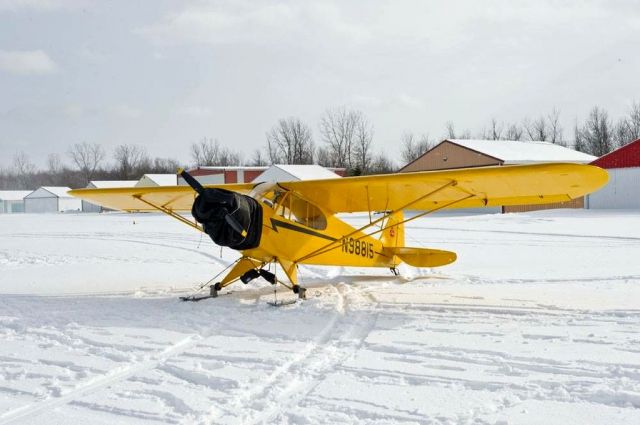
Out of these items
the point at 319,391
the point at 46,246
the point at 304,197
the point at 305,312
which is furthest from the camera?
the point at 46,246

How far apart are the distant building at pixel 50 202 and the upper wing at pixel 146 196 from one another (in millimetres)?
78119

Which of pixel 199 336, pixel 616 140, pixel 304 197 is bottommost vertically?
pixel 199 336

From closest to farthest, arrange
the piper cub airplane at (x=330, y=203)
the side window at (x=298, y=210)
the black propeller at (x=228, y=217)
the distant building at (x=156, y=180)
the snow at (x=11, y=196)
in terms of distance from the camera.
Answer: the black propeller at (x=228, y=217) < the piper cub airplane at (x=330, y=203) < the side window at (x=298, y=210) < the distant building at (x=156, y=180) < the snow at (x=11, y=196)

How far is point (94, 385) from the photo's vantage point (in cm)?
528

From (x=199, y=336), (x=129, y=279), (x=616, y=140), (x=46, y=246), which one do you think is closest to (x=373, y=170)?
(x=616, y=140)

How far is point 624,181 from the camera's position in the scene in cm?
3753

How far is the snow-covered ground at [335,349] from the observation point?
181 inches

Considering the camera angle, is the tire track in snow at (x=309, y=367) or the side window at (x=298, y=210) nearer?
the tire track in snow at (x=309, y=367)

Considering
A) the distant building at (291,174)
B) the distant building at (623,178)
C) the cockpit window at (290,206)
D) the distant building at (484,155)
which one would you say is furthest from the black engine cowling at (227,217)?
the distant building at (291,174)

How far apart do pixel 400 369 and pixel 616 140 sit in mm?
92473

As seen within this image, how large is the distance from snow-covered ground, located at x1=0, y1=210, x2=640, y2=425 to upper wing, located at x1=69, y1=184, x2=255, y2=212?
1.68m

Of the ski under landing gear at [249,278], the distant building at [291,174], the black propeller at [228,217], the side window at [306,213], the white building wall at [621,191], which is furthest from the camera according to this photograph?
the distant building at [291,174]

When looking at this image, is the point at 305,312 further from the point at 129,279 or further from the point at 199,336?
the point at 129,279

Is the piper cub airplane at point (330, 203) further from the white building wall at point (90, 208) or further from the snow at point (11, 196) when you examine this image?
the snow at point (11, 196)
